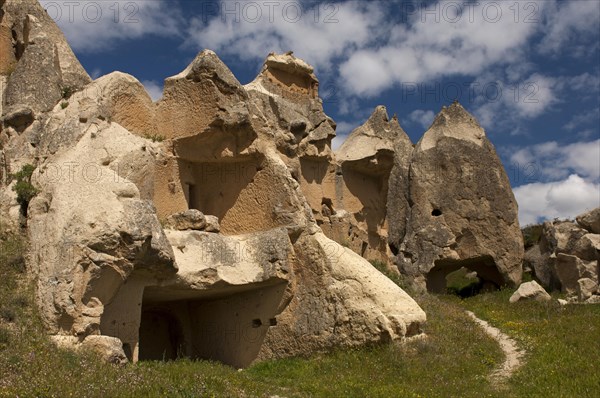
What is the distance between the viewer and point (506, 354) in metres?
12.6

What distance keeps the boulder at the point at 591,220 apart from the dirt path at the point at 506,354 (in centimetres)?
605

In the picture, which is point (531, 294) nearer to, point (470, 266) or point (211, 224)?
point (470, 266)

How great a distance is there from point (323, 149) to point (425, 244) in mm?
6039

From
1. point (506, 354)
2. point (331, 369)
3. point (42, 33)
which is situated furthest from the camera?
point (42, 33)

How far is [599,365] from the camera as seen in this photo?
1107 centimetres

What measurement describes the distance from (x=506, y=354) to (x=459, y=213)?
11.9 meters

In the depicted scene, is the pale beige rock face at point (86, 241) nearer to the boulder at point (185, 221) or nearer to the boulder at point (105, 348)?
the boulder at point (105, 348)

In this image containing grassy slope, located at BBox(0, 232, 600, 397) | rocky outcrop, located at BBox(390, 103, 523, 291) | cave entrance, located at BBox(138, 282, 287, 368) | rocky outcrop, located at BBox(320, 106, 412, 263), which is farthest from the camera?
rocky outcrop, located at BBox(390, 103, 523, 291)

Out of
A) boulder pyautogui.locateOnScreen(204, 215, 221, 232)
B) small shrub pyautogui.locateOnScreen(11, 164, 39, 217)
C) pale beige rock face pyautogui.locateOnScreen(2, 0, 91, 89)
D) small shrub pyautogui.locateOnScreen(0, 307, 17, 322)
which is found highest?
pale beige rock face pyautogui.locateOnScreen(2, 0, 91, 89)

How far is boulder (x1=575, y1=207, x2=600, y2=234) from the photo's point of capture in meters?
20.0

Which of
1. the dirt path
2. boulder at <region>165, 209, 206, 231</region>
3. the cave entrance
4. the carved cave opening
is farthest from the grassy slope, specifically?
the carved cave opening

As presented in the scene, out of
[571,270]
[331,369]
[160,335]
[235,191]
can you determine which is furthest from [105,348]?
[571,270]

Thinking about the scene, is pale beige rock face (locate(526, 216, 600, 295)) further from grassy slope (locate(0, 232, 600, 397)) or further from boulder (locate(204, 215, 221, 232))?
Answer: boulder (locate(204, 215, 221, 232))

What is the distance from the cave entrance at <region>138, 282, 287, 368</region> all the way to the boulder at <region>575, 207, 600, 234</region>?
1153 cm
